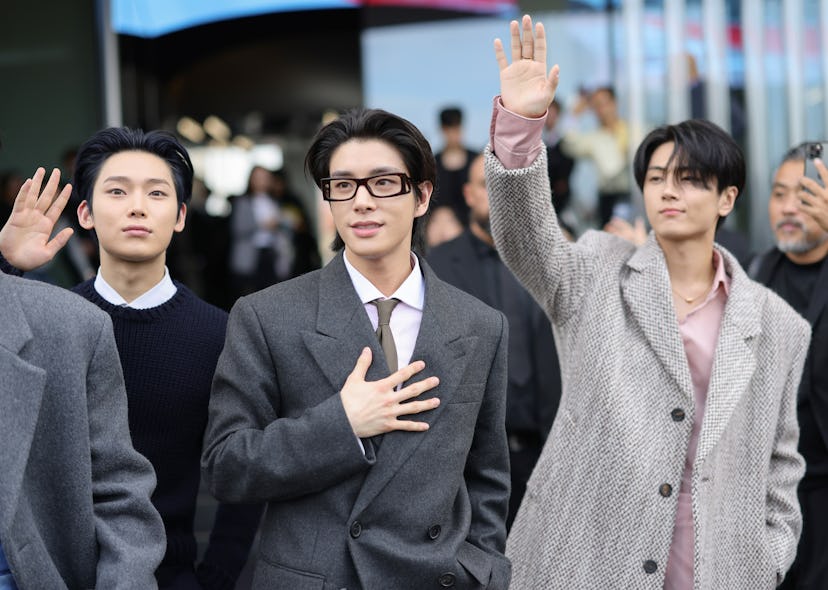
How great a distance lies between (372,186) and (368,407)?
0.55 metres

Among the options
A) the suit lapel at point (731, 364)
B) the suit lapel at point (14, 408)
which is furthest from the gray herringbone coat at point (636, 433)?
the suit lapel at point (14, 408)

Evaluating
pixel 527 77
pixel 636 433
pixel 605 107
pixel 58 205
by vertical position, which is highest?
pixel 605 107

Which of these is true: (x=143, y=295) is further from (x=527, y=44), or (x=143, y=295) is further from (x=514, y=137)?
(x=527, y=44)

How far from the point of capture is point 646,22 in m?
8.34

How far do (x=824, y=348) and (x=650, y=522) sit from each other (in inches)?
52.4

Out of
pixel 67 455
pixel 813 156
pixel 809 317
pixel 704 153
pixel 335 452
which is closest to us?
pixel 67 455

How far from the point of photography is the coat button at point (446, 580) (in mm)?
2740

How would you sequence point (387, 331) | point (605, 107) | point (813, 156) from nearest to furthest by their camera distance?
point (387, 331)
point (813, 156)
point (605, 107)

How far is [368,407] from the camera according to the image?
267 centimetres

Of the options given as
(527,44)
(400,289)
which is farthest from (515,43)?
(400,289)

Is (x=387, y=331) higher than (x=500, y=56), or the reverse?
(x=500, y=56)

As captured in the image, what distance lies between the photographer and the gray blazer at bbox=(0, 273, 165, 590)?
89.2 inches

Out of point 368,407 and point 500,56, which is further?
point 500,56

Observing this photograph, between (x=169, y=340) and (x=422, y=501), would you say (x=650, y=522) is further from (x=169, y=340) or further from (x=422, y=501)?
(x=169, y=340)
